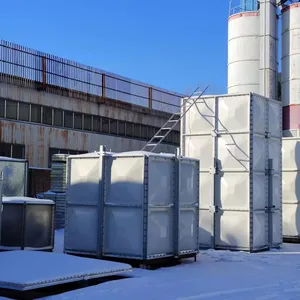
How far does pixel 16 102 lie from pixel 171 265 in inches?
570

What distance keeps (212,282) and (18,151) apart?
16396 millimetres

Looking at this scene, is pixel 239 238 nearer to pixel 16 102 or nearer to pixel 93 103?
pixel 16 102

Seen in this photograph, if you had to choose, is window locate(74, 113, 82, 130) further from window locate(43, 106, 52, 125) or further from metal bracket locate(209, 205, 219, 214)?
metal bracket locate(209, 205, 219, 214)

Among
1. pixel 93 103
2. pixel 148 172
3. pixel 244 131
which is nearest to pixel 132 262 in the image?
pixel 148 172

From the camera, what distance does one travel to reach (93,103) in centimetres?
2939

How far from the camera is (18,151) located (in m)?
24.9

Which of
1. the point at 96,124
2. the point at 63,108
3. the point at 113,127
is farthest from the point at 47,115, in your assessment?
the point at 113,127

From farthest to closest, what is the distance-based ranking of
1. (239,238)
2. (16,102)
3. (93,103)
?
(93,103), (16,102), (239,238)

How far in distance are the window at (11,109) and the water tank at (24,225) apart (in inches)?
454

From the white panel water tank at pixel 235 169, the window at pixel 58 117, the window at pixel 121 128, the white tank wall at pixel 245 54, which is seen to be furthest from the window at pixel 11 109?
the white panel water tank at pixel 235 169

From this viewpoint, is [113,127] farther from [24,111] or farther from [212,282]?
[212,282]

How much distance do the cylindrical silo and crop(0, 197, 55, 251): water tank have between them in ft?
47.0

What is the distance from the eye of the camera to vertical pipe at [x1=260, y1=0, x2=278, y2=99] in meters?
25.3

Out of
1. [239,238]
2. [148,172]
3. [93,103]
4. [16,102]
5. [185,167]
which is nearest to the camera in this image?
[148,172]
